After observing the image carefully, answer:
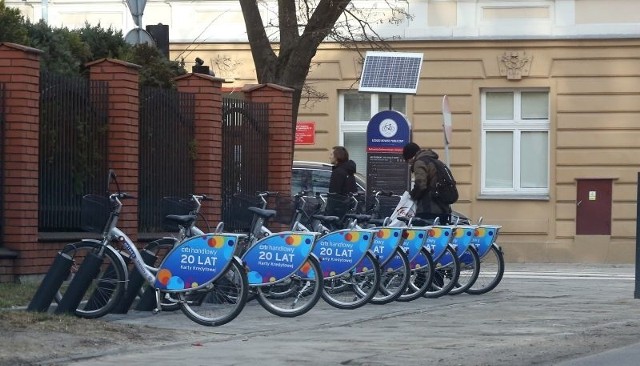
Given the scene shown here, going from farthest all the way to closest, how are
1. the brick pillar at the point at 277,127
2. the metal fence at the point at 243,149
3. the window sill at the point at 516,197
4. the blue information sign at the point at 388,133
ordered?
the window sill at the point at 516,197, the blue information sign at the point at 388,133, the brick pillar at the point at 277,127, the metal fence at the point at 243,149

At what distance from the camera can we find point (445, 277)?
1627cm

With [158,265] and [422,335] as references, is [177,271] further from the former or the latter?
[422,335]

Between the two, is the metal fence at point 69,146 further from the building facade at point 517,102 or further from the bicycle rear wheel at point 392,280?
the building facade at point 517,102

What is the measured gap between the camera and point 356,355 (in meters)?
10.7

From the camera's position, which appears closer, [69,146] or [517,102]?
[69,146]

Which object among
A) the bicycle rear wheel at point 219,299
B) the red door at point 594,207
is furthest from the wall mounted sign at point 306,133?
the bicycle rear wheel at point 219,299

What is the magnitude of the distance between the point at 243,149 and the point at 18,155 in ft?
13.4

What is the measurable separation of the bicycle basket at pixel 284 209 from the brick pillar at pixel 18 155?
253 centimetres

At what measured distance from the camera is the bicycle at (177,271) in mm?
12312

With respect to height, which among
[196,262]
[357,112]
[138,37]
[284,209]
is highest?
[138,37]

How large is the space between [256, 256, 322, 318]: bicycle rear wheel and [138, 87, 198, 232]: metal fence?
315 centimetres

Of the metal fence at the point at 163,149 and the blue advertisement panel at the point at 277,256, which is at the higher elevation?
the metal fence at the point at 163,149

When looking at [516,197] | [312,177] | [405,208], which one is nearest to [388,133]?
[405,208]

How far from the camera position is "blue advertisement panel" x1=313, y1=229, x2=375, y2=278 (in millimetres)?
14172
